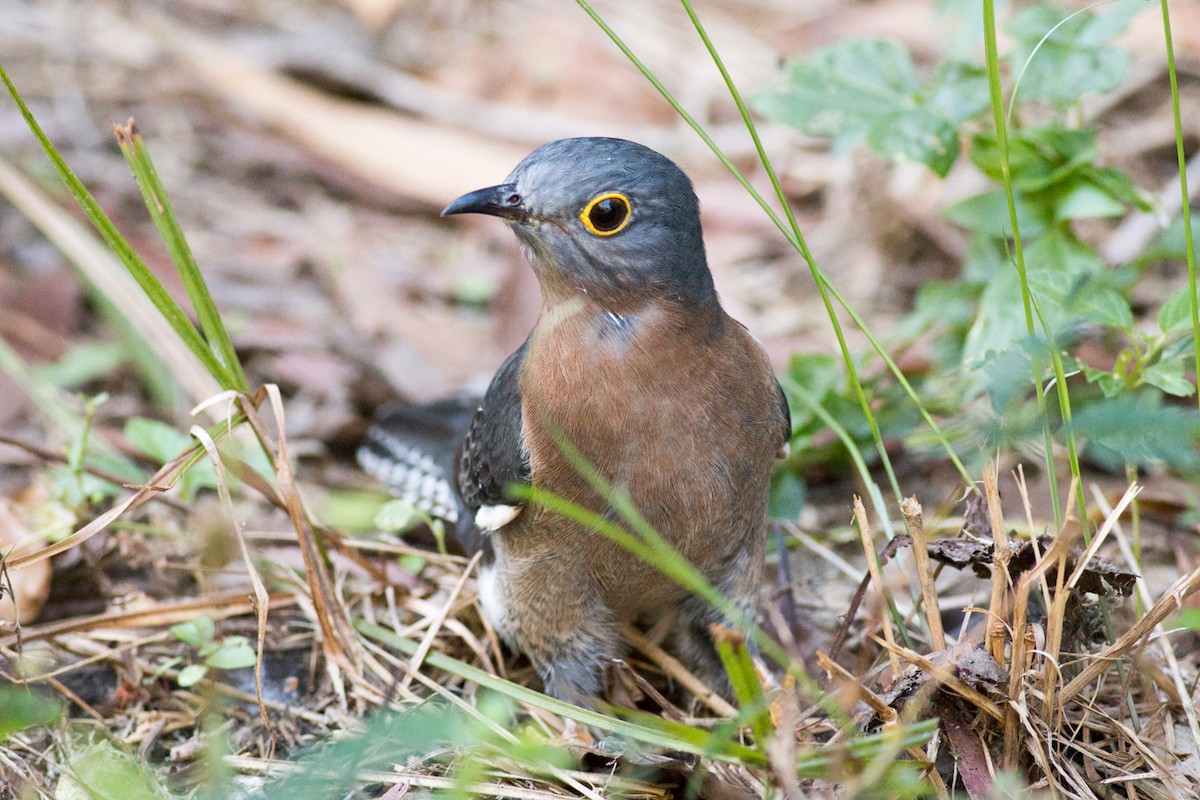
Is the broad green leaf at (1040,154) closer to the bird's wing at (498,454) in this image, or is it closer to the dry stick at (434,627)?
the bird's wing at (498,454)

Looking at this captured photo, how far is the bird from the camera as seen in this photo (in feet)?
12.3

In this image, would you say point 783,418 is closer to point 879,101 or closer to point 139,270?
point 879,101

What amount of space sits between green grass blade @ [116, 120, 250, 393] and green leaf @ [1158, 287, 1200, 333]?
130 inches

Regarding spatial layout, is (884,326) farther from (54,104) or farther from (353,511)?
(54,104)

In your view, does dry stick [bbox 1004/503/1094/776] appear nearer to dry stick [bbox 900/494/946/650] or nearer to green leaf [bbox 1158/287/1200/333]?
dry stick [bbox 900/494/946/650]

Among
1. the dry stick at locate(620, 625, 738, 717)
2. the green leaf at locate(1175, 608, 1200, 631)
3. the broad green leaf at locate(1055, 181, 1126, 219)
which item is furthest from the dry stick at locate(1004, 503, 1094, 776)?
the broad green leaf at locate(1055, 181, 1126, 219)

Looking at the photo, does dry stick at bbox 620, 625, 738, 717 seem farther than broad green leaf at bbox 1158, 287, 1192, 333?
Yes

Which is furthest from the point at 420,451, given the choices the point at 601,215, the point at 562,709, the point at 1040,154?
the point at 1040,154

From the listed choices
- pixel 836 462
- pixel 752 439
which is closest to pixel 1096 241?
pixel 836 462

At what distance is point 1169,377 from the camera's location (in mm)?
3883

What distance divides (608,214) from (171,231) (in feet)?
4.86

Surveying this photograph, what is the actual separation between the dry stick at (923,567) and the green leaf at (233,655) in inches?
88.0

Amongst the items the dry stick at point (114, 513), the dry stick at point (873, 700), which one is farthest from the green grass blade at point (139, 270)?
the dry stick at point (873, 700)

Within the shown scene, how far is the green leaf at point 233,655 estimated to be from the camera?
3949 mm
